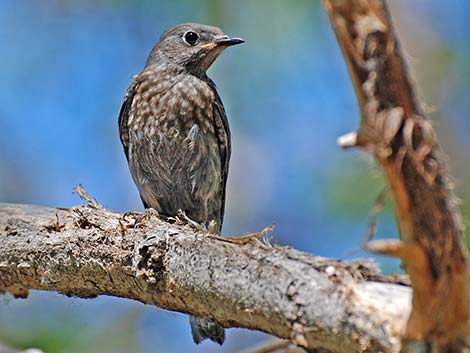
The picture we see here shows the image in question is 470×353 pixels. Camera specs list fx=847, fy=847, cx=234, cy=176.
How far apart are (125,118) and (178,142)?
481 mm

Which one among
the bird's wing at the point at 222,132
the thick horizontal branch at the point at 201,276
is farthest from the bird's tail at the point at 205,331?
the bird's wing at the point at 222,132

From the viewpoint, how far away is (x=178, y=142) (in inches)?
218

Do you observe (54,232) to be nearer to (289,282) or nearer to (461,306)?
(289,282)

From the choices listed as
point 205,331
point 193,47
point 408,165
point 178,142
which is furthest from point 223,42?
point 408,165

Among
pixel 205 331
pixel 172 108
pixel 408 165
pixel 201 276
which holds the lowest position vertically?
pixel 408 165

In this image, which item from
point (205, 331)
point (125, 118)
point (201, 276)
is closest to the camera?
point (201, 276)

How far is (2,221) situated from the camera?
4.10 m

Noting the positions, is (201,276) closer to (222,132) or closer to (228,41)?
(222,132)

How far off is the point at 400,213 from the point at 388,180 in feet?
0.30

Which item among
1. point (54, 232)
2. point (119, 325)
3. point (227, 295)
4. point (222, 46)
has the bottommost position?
point (227, 295)

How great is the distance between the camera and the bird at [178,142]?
554cm

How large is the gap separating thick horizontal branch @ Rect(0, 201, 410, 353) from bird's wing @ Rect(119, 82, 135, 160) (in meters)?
1.65

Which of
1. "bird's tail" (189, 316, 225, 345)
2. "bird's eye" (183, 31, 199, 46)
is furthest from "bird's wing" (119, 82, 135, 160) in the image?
"bird's tail" (189, 316, 225, 345)

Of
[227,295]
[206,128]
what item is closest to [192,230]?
[227,295]
